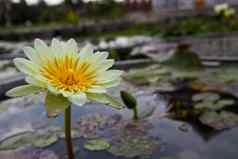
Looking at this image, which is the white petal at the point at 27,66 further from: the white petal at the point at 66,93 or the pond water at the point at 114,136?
the pond water at the point at 114,136

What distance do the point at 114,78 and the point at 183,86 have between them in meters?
1.01

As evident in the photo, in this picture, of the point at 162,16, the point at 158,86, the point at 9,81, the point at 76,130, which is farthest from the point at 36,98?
the point at 162,16

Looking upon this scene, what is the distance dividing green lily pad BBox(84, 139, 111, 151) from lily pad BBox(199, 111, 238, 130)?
40cm

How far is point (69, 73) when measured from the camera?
709 mm

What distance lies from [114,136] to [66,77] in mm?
399

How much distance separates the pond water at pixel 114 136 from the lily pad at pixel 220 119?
0.09ft

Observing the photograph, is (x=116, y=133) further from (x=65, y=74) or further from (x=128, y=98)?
(x=65, y=74)

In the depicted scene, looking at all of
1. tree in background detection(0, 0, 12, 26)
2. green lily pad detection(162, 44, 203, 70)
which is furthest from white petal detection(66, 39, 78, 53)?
tree in background detection(0, 0, 12, 26)

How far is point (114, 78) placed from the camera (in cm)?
76

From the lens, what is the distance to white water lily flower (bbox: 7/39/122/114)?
0.68 meters

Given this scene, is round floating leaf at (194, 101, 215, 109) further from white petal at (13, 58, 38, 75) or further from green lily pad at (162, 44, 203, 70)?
white petal at (13, 58, 38, 75)

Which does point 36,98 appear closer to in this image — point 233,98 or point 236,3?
point 233,98

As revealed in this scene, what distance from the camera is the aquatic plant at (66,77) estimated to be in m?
0.68

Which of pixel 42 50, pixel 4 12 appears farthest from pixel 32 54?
pixel 4 12
